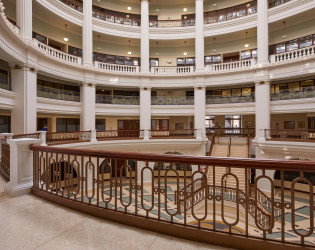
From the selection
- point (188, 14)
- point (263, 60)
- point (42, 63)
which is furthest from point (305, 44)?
point (42, 63)

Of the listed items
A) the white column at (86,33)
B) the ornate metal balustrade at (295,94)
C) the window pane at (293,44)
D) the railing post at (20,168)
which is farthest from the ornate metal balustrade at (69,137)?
the window pane at (293,44)

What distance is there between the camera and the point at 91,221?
269cm

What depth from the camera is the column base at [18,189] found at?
3.61m

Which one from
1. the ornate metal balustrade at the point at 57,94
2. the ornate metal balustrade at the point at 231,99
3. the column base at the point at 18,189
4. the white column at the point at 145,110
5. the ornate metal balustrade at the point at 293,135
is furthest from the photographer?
the white column at the point at 145,110

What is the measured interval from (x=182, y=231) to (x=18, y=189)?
10.8 ft

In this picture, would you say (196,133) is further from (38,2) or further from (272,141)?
(38,2)

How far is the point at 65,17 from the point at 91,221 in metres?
18.0

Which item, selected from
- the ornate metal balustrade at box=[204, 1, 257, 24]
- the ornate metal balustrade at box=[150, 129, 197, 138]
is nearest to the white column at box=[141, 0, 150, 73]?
the ornate metal balustrade at box=[204, 1, 257, 24]

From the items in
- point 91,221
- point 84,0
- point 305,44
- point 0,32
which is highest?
point 84,0

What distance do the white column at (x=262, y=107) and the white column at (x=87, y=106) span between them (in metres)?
14.5

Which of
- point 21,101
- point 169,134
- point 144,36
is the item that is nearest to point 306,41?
point 144,36

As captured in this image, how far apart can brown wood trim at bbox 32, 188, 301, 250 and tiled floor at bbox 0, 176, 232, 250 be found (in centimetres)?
6

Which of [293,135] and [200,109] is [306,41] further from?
[200,109]

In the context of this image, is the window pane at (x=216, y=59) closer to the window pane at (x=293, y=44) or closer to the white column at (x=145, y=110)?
the window pane at (x=293, y=44)
